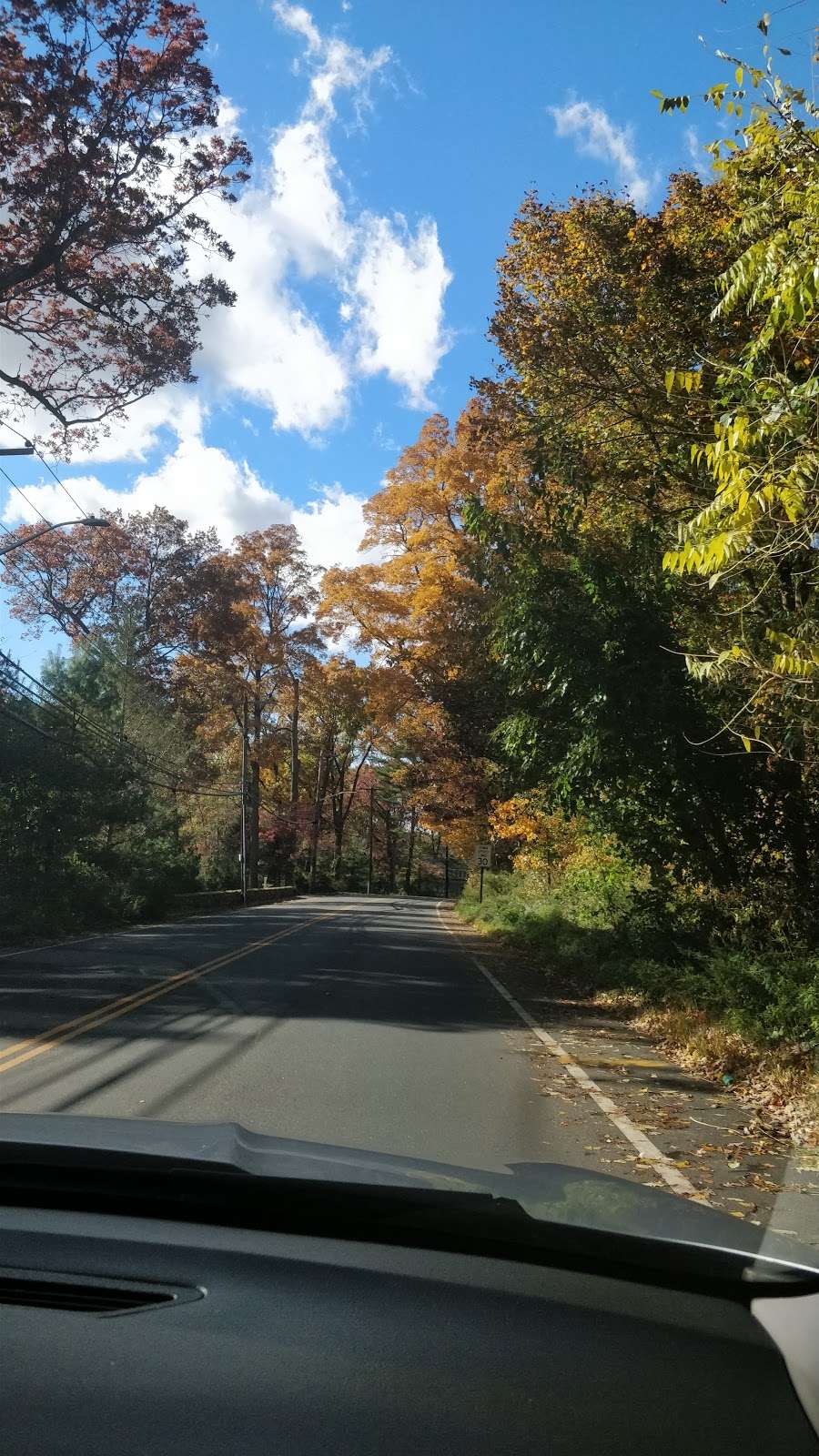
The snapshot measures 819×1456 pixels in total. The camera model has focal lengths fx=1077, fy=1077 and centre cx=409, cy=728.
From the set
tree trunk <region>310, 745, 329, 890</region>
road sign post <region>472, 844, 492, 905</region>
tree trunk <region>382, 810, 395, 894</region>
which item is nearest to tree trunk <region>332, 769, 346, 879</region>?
tree trunk <region>310, 745, 329, 890</region>

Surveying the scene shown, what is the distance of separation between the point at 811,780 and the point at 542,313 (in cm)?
671

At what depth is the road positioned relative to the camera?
6711mm

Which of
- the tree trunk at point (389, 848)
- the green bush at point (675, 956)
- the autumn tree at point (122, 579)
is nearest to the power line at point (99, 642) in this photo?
the autumn tree at point (122, 579)

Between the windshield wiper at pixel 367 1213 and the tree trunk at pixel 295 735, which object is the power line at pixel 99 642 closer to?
the tree trunk at pixel 295 735

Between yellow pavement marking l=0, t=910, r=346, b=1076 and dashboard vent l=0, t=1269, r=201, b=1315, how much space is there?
6173mm

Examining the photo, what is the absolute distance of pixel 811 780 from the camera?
1299 centimetres

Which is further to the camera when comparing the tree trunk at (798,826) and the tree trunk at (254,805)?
the tree trunk at (254,805)

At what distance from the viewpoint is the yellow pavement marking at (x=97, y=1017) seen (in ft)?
29.6

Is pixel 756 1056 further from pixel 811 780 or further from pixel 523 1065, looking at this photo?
pixel 811 780

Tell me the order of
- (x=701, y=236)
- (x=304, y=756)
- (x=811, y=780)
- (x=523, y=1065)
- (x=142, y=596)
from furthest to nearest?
1. (x=304, y=756)
2. (x=142, y=596)
3. (x=811, y=780)
4. (x=701, y=236)
5. (x=523, y=1065)

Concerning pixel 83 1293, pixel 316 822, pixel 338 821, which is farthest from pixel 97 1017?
pixel 338 821

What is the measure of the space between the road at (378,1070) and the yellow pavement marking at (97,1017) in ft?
0.11

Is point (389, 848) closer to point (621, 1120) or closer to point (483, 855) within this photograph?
point (483, 855)

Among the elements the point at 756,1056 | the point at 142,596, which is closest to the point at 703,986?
the point at 756,1056
